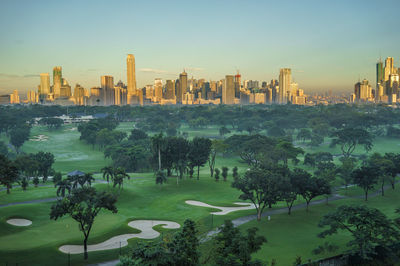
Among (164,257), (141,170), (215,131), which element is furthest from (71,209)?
(215,131)

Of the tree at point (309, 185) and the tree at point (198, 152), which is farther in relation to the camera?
the tree at point (198, 152)

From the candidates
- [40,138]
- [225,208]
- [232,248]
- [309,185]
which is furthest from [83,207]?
[40,138]

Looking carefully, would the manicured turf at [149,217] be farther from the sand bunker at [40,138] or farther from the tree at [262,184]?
the sand bunker at [40,138]

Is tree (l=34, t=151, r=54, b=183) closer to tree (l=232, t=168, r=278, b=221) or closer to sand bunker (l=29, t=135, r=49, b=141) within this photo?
tree (l=232, t=168, r=278, b=221)

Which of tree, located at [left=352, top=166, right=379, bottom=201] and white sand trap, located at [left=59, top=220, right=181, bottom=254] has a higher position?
tree, located at [left=352, top=166, right=379, bottom=201]

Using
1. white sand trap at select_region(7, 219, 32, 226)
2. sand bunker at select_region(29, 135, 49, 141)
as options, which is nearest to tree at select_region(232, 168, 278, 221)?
white sand trap at select_region(7, 219, 32, 226)

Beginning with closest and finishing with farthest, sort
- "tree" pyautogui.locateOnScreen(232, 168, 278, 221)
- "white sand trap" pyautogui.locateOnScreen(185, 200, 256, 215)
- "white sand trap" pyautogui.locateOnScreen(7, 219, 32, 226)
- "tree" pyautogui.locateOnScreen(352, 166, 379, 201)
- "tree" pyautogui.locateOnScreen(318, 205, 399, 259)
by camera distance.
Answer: "tree" pyautogui.locateOnScreen(318, 205, 399, 259) → "white sand trap" pyautogui.locateOnScreen(7, 219, 32, 226) → "tree" pyautogui.locateOnScreen(232, 168, 278, 221) → "white sand trap" pyautogui.locateOnScreen(185, 200, 256, 215) → "tree" pyautogui.locateOnScreen(352, 166, 379, 201)

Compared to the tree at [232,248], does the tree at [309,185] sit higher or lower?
lower

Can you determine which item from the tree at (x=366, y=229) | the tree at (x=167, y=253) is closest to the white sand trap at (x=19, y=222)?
the tree at (x=167, y=253)
